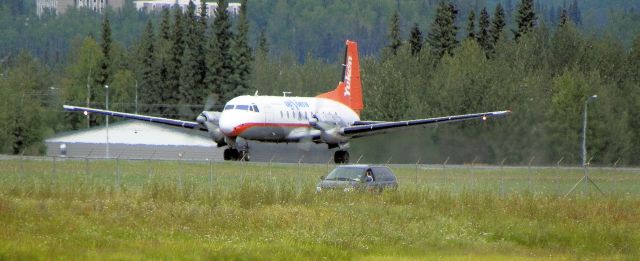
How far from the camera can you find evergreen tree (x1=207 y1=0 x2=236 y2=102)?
11662 cm

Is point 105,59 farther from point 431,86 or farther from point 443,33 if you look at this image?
point 431,86

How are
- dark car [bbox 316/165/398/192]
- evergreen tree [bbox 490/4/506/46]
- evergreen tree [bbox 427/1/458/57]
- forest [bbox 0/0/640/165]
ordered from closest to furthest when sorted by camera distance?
dark car [bbox 316/165/398/192] < forest [bbox 0/0/640/165] < evergreen tree [bbox 427/1/458/57] < evergreen tree [bbox 490/4/506/46]

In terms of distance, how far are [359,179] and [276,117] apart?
23.0 m

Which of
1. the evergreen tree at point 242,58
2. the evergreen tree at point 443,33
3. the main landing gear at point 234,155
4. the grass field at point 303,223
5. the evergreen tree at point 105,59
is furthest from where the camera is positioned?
the evergreen tree at point 105,59

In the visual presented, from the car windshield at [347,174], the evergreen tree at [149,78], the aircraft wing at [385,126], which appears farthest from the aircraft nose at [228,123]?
the evergreen tree at [149,78]

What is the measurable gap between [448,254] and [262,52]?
139m

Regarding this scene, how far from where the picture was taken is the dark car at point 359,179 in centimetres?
4138

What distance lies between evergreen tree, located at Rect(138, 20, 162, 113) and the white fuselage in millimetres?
53477

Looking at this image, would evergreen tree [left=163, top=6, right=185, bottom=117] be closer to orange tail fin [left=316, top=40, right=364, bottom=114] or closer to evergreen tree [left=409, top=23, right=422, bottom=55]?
evergreen tree [left=409, top=23, right=422, bottom=55]

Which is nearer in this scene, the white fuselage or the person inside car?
the person inside car

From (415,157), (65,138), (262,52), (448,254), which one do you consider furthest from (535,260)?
(262,52)

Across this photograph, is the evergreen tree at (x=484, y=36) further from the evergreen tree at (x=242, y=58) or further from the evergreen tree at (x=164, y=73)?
the evergreen tree at (x=164, y=73)

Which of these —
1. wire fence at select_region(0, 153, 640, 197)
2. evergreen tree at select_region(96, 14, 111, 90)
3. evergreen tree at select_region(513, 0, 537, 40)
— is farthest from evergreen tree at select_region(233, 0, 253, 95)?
wire fence at select_region(0, 153, 640, 197)

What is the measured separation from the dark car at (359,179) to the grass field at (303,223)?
885mm
